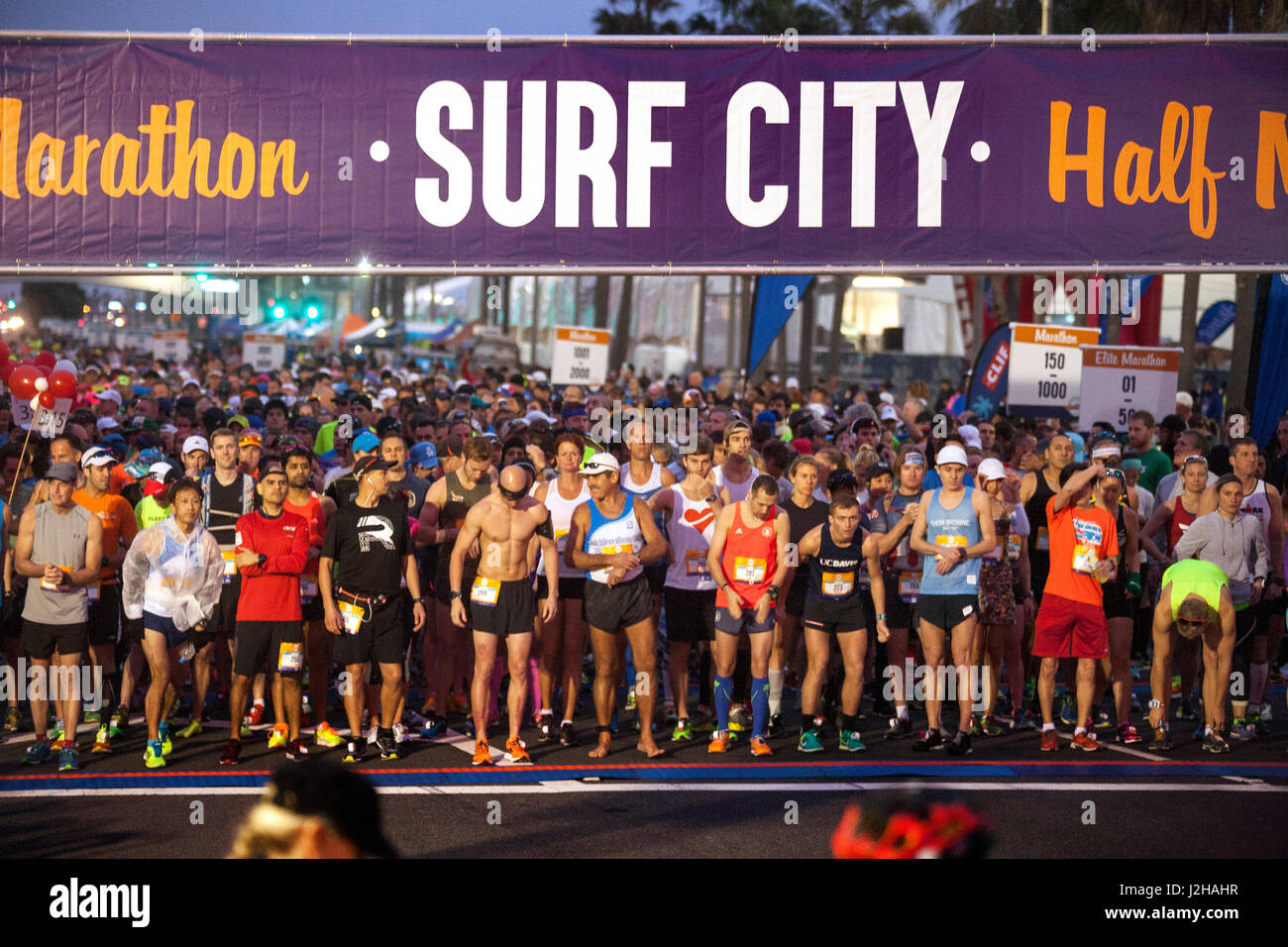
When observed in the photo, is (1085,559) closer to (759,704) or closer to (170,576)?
(759,704)

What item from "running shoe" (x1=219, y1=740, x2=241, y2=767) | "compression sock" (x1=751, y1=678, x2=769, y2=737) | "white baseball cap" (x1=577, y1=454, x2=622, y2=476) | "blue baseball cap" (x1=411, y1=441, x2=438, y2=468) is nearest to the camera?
"running shoe" (x1=219, y1=740, x2=241, y2=767)

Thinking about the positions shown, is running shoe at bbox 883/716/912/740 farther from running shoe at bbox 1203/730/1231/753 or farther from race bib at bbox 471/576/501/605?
race bib at bbox 471/576/501/605

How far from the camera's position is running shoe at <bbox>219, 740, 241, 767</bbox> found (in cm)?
950

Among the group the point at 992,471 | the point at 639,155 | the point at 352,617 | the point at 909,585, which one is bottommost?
the point at 352,617

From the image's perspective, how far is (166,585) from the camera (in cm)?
957

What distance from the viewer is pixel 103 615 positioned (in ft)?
33.6

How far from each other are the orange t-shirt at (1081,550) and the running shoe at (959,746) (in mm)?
1280

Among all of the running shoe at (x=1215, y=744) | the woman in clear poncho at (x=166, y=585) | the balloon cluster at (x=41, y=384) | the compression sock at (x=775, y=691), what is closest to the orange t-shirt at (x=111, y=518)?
the woman in clear poncho at (x=166, y=585)

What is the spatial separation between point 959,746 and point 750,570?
1.96m

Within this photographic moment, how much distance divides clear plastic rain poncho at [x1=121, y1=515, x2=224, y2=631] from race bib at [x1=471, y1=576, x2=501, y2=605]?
1822 mm

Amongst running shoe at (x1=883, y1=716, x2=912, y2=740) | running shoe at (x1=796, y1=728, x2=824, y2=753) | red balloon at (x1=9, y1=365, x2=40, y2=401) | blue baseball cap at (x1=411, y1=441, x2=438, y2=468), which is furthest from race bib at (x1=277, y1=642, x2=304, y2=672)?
running shoe at (x1=883, y1=716, x2=912, y2=740)

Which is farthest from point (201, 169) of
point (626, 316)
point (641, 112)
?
point (626, 316)

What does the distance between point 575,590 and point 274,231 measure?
12.0ft

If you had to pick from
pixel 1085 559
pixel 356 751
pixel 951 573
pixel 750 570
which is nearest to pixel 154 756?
pixel 356 751
